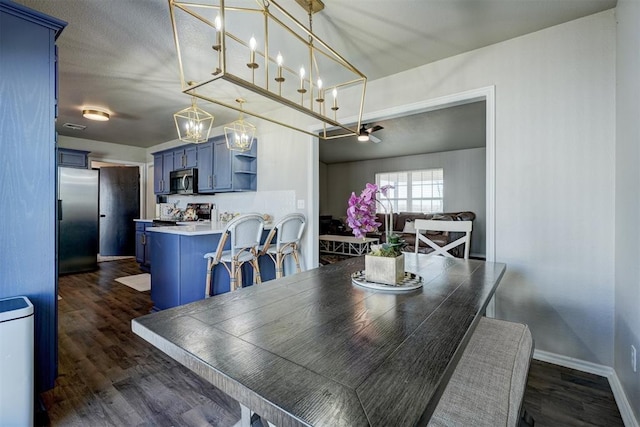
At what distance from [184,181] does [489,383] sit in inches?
200

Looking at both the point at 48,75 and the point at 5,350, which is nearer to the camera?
the point at 5,350

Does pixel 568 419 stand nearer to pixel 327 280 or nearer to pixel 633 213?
pixel 633 213

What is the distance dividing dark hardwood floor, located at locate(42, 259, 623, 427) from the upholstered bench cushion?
0.69m

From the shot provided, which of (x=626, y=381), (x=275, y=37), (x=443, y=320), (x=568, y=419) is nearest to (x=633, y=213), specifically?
(x=626, y=381)

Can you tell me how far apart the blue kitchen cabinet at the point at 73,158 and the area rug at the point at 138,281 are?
2159 mm

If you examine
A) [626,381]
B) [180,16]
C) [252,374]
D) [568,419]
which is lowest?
[568,419]

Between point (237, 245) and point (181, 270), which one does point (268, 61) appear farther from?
point (181, 270)

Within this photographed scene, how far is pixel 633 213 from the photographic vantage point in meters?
1.55

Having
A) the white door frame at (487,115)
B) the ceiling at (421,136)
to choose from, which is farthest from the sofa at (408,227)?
the white door frame at (487,115)

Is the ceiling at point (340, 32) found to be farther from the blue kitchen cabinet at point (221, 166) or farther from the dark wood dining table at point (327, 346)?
the dark wood dining table at point (327, 346)

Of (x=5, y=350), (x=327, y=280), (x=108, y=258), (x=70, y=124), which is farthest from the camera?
(x=108, y=258)

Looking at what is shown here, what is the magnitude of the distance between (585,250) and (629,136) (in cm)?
80

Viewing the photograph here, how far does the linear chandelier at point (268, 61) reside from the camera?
4.89 ft

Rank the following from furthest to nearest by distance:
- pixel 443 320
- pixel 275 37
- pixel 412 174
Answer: pixel 412 174, pixel 275 37, pixel 443 320
